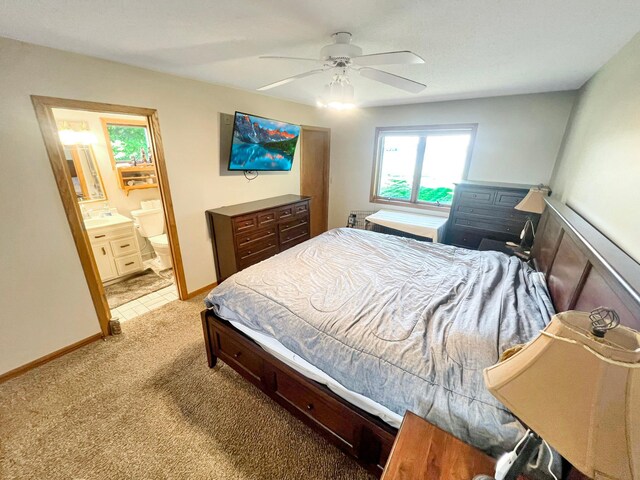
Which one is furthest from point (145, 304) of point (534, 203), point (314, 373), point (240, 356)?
point (534, 203)

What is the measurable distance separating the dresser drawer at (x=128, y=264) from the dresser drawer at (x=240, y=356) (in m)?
2.32

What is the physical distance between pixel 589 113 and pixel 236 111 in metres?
3.30

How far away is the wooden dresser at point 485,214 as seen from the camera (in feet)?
9.29

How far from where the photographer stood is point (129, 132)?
3.45 m

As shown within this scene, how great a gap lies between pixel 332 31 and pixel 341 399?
203cm

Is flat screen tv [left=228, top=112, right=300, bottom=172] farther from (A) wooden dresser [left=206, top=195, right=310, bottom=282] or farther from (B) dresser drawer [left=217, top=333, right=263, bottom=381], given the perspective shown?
(B) dresser drawer [left=217, top=333, right=263, bottom=381]

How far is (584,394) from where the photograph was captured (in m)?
0.45

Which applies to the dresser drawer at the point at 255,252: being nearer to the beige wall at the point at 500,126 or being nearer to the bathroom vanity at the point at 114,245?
the bathroom vanity at the point at 114,245

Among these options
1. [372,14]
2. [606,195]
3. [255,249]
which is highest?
[372,14]

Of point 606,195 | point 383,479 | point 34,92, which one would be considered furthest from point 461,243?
point 34,92

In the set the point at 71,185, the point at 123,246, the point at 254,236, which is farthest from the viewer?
the point at 123,246

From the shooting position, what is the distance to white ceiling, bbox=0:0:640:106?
1224 mm

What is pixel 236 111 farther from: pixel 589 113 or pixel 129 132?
pixel 589 113

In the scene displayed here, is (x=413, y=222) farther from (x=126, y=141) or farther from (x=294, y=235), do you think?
(x=126, y=141)
